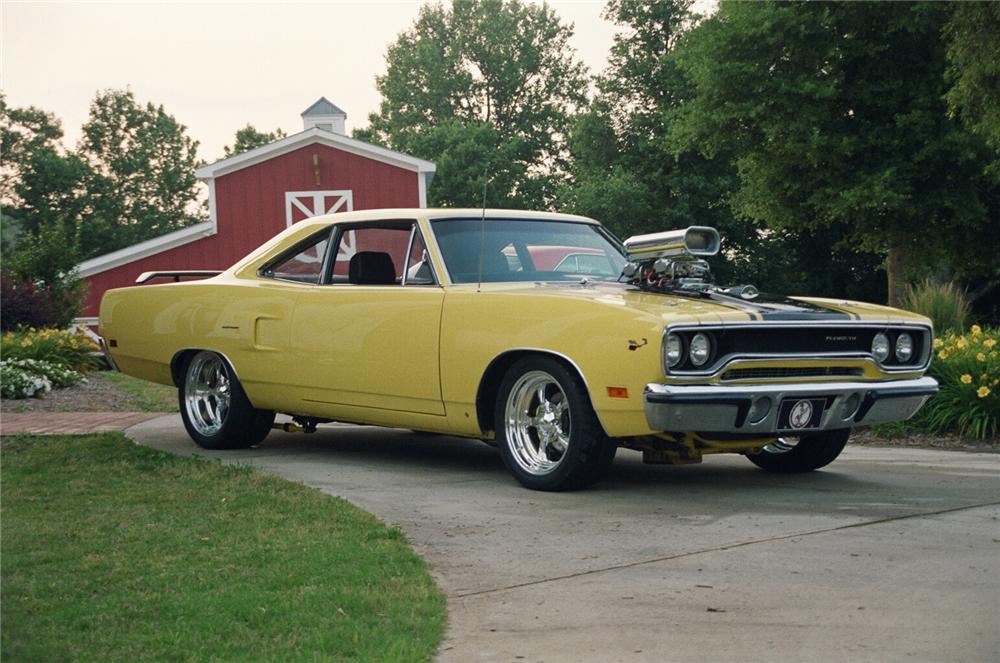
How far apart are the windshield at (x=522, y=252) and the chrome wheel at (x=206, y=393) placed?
6.98 feet

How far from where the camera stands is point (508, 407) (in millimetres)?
6715

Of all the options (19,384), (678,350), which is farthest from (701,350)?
(19,384)

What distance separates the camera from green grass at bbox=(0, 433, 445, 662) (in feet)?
13.0

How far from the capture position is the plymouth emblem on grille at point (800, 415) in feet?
20.5

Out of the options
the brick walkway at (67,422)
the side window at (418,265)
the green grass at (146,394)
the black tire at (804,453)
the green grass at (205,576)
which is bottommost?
the green grass at (146,394)

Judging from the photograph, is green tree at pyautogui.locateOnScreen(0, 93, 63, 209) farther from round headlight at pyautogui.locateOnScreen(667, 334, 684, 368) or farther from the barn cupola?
round headlight at pyautogui.locateOnScreen(667, 334, 684, 368)

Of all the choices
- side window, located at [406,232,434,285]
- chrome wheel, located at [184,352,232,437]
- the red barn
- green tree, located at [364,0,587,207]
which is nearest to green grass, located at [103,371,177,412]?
chrome wheel, located at [184,352,232,437]

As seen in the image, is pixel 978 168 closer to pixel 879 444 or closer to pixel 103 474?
pixel 879 444

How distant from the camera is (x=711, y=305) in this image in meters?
6.32

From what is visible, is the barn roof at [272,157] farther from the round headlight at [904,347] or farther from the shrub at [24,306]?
the round headlight at [904,347]

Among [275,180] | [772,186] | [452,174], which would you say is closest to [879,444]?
[275,180]

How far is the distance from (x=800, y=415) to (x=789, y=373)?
0.70 feet

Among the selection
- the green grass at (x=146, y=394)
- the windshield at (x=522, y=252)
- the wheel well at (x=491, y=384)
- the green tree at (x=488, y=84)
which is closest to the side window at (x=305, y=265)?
the windshield at (x=522, y=252)

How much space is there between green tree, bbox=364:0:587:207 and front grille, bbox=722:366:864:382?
1979 inches
